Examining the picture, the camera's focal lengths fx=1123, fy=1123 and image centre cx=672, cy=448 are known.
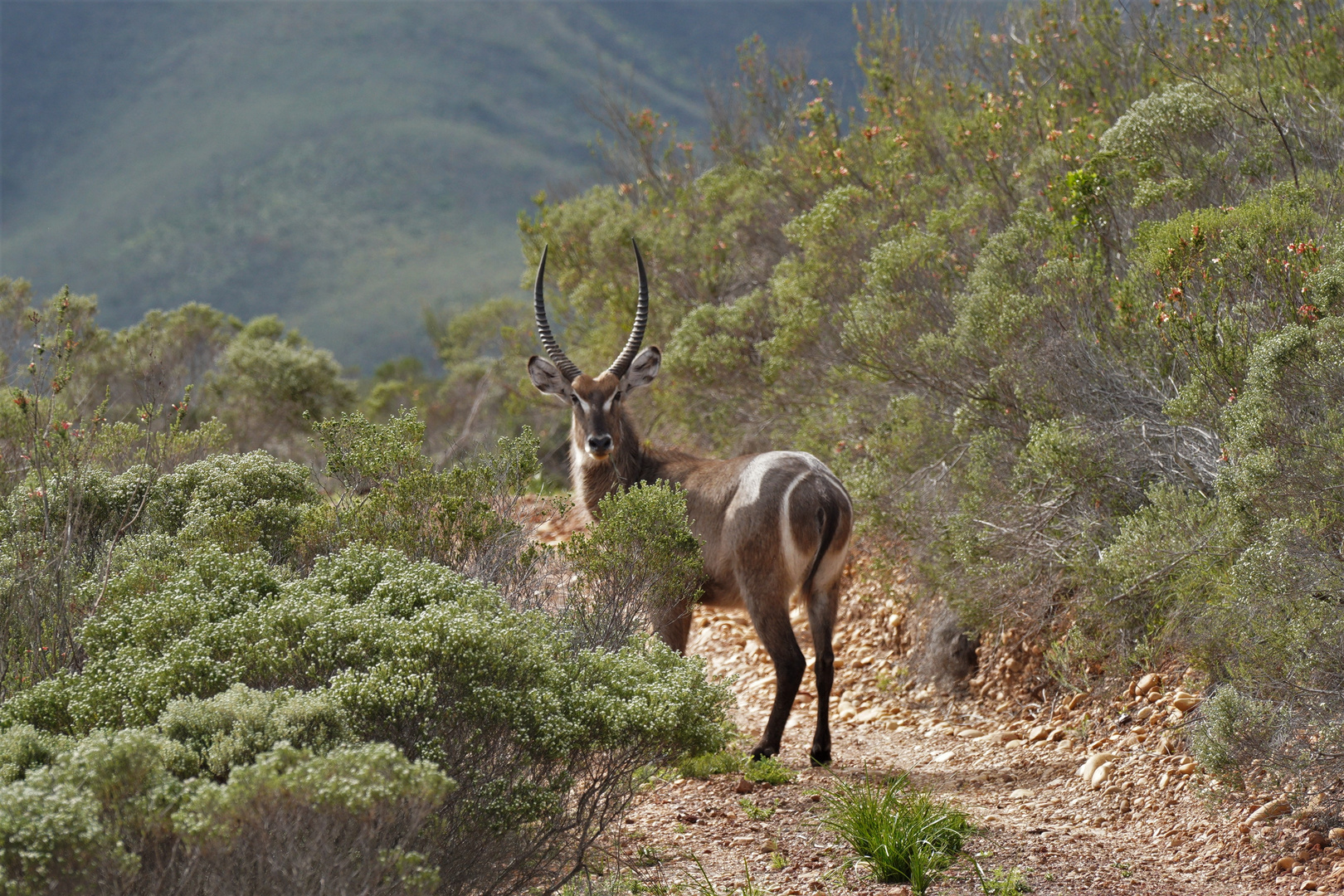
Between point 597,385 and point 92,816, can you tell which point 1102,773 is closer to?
point 597,385

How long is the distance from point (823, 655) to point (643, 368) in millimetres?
2319

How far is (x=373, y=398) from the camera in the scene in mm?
19578

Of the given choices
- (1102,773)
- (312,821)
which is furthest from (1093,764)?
(312,821)

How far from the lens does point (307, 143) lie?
3044 inches

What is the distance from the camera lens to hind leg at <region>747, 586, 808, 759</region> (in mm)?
6109

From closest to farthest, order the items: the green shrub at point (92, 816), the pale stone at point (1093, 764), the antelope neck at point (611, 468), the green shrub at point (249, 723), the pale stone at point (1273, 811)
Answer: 1. the green shrub at point (92, 816)
2. the green shrub at point (249, 723)
3. the pale stone at point (1273, 811)
4. the pale stone at point (1093, 764)
5. the antelope neck at point (611, 468)

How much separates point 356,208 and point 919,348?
70798mm

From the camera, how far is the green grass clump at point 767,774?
5.68 m

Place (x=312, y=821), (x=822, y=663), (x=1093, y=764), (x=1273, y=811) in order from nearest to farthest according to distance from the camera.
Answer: (x=312, y=821) < (x=1273, y=811) < (x=1093, y=764) < (x=822, y=663)

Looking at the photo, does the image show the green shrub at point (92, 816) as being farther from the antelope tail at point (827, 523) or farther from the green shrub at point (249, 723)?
the antelope tail at point (827, 523)

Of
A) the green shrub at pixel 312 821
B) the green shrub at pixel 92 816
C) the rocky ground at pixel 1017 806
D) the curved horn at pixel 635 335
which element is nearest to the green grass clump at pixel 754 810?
the rocky ground at pixel 1017 806

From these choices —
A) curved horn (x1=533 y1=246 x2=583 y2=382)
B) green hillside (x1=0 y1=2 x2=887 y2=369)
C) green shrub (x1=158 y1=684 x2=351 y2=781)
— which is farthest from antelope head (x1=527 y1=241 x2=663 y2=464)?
green hillside (x1=0 y1=2 x2=887 y2=369)

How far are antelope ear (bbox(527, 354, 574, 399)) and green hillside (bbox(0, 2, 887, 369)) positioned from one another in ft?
165

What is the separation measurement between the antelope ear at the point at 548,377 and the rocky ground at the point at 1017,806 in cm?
247
